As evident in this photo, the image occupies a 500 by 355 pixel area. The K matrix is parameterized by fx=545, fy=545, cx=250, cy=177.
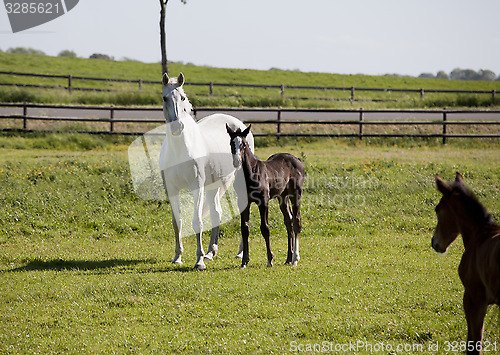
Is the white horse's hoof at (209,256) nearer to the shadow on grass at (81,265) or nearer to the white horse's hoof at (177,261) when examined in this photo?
the white horse's hoof at (177,261)

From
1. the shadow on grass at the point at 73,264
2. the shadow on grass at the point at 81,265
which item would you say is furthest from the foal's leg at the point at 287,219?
the shadow on grass at the point at 73,264

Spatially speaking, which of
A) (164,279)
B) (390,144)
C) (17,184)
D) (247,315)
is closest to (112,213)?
(17,184)

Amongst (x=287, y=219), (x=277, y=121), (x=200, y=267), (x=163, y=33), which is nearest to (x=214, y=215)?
(x=200, y=267)

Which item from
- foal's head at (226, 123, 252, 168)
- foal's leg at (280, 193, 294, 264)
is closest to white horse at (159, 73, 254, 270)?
foal's head at (226, 123, 252, 168)

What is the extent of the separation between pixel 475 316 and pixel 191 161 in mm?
5952

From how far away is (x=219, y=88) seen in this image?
39469mm

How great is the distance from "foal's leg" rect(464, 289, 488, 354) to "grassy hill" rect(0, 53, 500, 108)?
26012 millimetres

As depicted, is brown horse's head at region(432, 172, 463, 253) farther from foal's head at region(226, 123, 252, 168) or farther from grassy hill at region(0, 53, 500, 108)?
grassy hill at region(0, 53, 500, 108)

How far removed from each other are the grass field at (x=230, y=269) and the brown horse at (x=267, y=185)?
54cm

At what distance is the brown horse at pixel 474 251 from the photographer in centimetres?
486

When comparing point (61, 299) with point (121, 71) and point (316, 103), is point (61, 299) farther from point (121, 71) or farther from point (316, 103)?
point (121, 71)

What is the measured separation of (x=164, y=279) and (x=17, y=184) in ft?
26.5

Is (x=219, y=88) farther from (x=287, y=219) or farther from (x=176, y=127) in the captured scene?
(x=176, y=127)

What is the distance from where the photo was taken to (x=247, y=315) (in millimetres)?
7469
